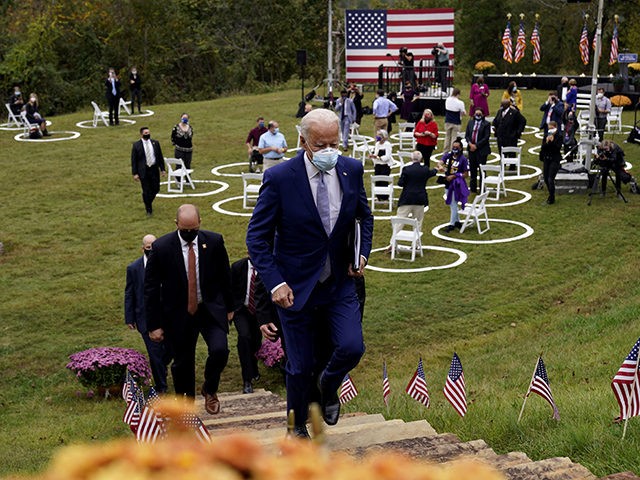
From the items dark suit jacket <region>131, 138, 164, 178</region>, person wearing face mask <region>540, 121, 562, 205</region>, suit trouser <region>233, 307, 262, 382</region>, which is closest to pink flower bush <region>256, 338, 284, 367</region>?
suit trouser <region>233, 307, 262, 382</region>

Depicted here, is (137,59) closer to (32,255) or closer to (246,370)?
(32,255)

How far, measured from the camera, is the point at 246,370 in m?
11.1

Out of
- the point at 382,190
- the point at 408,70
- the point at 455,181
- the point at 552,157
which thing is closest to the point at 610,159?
the point at 552,157

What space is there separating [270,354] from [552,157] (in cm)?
1167

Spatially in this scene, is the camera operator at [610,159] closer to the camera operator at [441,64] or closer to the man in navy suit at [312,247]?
the camera operator at [441,64]

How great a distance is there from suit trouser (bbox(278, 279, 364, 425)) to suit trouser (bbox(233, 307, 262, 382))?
5247mm

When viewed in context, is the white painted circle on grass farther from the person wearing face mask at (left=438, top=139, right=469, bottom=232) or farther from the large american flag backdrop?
the large american flag backdrop

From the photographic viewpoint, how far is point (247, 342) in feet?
36.4

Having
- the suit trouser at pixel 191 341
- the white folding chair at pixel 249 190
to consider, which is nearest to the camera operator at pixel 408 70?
the white folding chair at pixel 249 190

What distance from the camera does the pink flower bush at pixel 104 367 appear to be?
10.7 m

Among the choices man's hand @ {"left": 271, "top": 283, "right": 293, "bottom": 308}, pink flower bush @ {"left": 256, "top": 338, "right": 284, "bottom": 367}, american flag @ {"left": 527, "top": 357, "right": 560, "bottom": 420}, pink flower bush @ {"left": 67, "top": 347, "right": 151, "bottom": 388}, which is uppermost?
man's hand @ {"left": 271, "top": 283, "right": 293, "bottom": 308}

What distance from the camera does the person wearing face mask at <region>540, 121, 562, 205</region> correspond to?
20928mm

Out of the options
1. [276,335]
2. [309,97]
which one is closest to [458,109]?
[309,97]

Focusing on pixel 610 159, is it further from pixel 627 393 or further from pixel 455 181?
pixel 627 393
